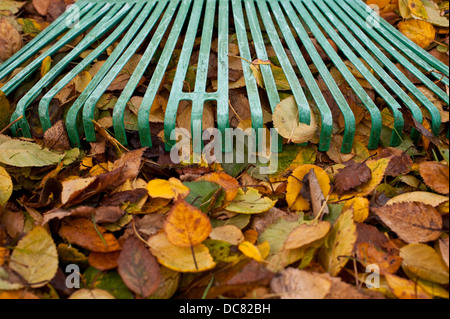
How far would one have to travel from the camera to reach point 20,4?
1.97m

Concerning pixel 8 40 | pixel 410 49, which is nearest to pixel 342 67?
pixel 410 49

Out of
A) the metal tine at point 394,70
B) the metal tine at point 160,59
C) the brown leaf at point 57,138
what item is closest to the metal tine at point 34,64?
the brown leaf at point 57,138

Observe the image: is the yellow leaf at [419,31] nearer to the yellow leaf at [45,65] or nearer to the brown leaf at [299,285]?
the brown leaf at [299,285]

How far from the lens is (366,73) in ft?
4.59

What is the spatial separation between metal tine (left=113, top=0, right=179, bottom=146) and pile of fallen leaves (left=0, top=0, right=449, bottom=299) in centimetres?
5

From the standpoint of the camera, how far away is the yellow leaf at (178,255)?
87 centimetres

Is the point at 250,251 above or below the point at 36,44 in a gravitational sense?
below

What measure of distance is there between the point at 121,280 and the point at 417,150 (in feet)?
3.28

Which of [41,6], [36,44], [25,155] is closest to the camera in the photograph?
[25,155]

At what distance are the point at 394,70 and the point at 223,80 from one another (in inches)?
25.0

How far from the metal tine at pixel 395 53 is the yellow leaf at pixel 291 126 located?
47 cm

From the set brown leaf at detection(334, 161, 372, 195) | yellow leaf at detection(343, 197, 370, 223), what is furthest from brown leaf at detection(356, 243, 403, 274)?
brown leaf at detection(334, 161, 372, 195)

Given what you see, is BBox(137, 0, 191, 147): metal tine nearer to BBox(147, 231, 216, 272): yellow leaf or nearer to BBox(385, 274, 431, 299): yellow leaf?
BBox(147, 231, 216, 272): yellow leaf

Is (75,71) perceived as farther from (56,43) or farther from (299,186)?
(299,186)
